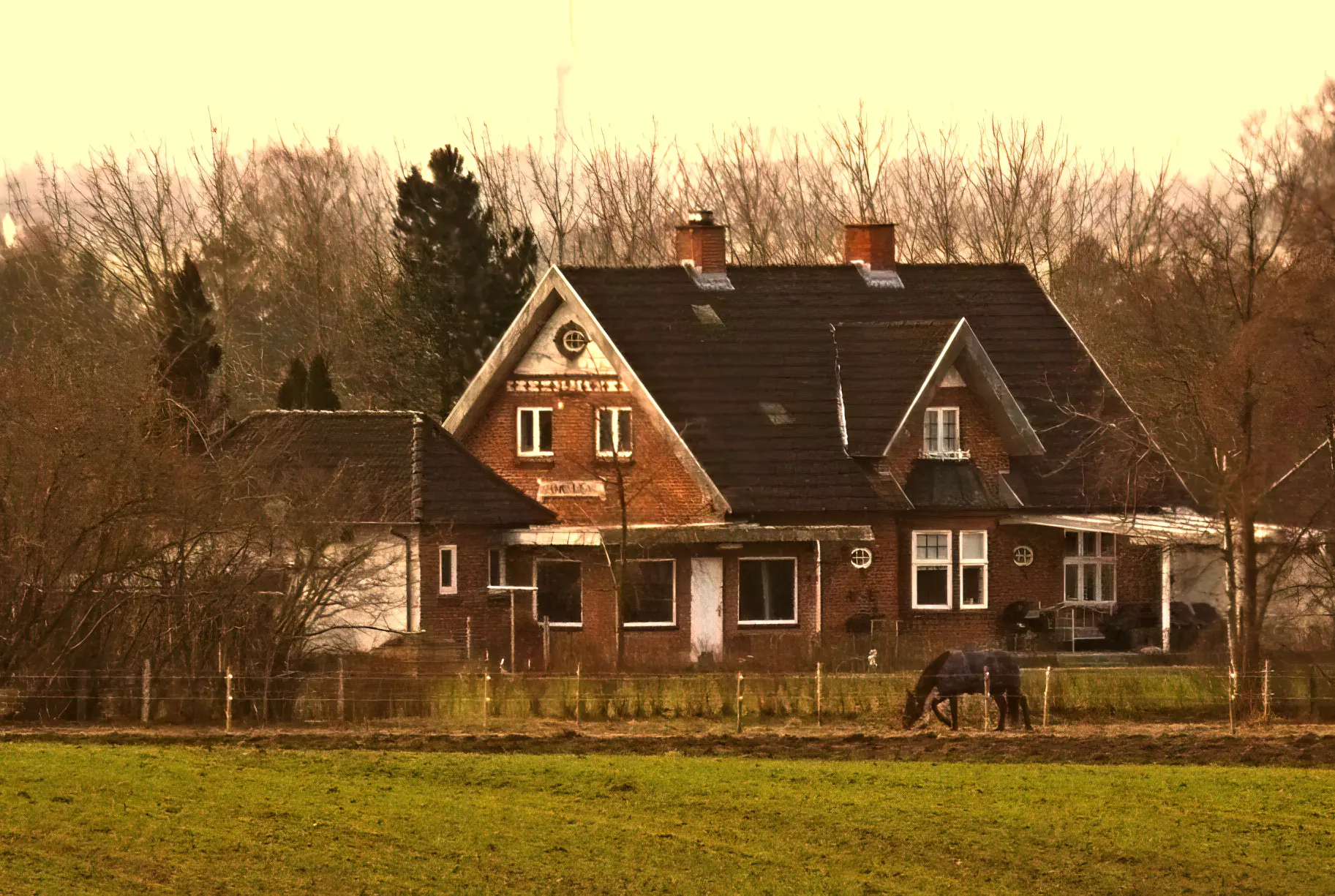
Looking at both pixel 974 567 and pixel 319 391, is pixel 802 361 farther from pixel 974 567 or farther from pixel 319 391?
pixel 319 391

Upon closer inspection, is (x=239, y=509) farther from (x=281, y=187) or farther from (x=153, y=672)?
(x=281, y=187)

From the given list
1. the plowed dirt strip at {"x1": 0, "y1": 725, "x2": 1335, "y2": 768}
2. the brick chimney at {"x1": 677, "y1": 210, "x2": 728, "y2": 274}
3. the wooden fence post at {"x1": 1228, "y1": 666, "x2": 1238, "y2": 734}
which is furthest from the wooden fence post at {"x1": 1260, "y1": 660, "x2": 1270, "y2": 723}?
the brick chimney at {"x1": 677, "y1": 210, "x2": 728, "y2": 274}

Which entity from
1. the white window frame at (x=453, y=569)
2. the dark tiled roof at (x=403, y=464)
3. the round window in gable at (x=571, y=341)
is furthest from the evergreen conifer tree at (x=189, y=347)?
the round window in gable at (x=571, y=341)

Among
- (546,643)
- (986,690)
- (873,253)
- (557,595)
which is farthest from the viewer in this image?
(873,253)

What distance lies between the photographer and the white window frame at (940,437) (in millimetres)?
43438

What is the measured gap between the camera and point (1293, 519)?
33.4 m

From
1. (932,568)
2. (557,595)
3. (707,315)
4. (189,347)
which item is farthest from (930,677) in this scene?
(189,347)

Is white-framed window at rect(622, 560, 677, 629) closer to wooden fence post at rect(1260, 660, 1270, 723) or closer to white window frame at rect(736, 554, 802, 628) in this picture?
white window frame at rect(736, 554, 802, 628)

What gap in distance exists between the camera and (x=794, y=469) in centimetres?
4275

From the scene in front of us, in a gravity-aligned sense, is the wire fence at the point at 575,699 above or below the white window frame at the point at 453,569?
below

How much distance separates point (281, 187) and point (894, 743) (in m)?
61.0

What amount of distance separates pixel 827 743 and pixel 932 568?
1554cm

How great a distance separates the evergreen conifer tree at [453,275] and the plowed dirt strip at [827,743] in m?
28.9

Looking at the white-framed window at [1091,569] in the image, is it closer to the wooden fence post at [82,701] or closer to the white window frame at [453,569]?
the white window frame at [453,569]
